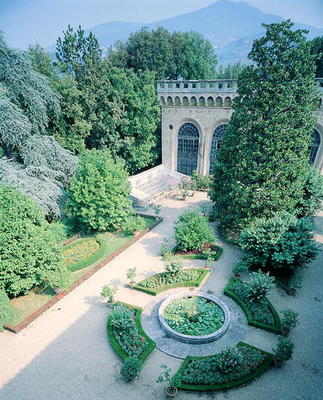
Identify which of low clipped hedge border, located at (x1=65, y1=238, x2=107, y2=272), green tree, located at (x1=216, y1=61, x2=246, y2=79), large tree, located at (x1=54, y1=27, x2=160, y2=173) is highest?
green tree, located at (x1=216, y1=61, x2=246, y2=79)

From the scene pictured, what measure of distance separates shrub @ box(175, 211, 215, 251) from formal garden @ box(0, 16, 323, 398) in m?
0.08

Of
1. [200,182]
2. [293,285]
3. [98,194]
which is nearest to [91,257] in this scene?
[98,194]

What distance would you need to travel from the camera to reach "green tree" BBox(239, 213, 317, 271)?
44.2ft

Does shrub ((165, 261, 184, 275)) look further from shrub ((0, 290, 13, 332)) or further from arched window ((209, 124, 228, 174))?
arched window ((209, 124, 228, 174))

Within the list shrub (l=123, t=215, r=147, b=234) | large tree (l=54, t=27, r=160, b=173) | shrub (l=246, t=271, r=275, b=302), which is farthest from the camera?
large tree (l=54, t=27, r=160, b=173)

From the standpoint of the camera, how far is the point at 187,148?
31.3 meters

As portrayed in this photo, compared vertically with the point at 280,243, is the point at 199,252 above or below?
below

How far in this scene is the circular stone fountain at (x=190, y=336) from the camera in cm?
1089

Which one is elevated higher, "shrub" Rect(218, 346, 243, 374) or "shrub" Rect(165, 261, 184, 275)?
"shrub" Rect(165, 261, 184, 275)

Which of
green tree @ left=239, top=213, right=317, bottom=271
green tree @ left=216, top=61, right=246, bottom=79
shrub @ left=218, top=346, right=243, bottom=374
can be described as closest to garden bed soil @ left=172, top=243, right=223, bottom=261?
green tree @ left=239, top=213, right=317, bottom=271

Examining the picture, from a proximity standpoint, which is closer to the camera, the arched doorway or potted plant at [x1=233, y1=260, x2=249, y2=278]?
potted plant at [x1=233, y1=260, x2=249, y2=278]

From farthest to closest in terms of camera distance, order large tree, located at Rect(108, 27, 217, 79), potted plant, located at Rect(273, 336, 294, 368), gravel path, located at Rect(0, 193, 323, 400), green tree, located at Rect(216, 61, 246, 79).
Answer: green tree, located at Rect(216, 61, 246, 79) → large tree, located at Rect(108, 27, 217, 79) → potted plant, located at Rect(273, 336, 294, 368) → gravel path, located at Rect(0, 193, 323, 400)

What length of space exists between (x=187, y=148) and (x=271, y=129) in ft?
53.1

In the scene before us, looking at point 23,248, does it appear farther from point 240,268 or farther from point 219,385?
point 240,268
